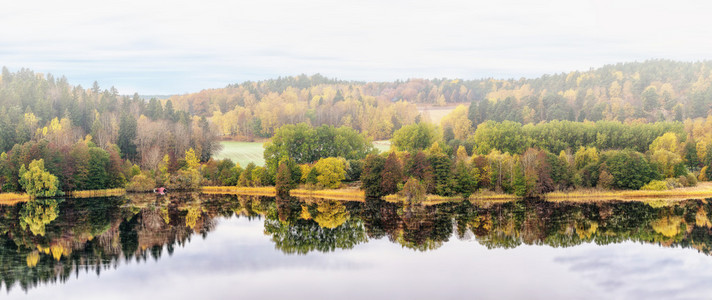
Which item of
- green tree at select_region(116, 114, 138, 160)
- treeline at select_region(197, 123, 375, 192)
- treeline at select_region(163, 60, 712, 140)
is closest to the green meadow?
treeline at select_region(163, 60, 712, 140)

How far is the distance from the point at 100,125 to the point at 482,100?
287 ft

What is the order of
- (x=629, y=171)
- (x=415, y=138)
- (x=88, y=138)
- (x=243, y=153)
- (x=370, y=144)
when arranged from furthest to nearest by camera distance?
(x=243, y=153)
(x=88, y=138)
(x=415, y=138)
(x=370, y=144)
(x=629, y=171)

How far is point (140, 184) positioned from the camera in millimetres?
64000

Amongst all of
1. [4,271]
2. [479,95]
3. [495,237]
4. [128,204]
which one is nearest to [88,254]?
[4,271]

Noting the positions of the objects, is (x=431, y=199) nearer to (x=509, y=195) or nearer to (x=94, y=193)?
(x=509, y=195)

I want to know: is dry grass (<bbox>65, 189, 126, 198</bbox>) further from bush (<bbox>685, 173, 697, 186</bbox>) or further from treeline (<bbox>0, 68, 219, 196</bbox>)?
bush (<bbox>685, 173, 697, 186</bbox>)

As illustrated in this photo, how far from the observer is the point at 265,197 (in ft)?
193

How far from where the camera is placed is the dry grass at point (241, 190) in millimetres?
62094

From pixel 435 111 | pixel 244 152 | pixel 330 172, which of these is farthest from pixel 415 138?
pixel 435 111

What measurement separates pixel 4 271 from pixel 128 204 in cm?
2396

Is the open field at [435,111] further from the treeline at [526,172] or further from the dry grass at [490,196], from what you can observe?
the dry grass at [490,196]

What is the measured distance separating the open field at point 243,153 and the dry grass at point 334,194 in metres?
22.9

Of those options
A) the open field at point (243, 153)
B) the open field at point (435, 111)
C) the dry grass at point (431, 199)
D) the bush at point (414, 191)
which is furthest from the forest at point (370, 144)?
the open field at point (435, 111)

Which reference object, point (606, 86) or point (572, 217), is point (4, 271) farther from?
point (606, 86)
